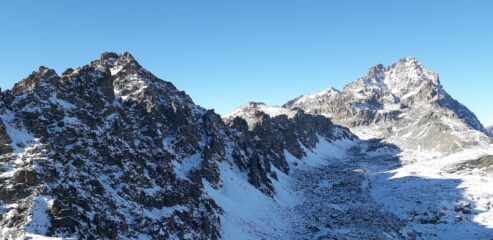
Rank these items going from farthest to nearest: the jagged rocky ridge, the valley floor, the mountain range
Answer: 1. the valley floor
2. the mountain range
3. the jagged rocky ridge

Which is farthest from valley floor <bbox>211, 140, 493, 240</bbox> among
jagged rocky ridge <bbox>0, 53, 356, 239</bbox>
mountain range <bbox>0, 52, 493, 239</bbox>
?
jagged rocky ridge <bbox>0, 53, 356, 239</bbox>

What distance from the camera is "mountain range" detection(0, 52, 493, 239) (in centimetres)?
4506

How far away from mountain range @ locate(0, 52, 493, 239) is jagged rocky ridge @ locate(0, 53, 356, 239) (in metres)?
0.16

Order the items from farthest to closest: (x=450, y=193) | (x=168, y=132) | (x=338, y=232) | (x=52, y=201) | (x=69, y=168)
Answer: (x=450, y=193), (x=168, y=132), (x=338, y=232), (x=69, y=168), (x=52, y=201)

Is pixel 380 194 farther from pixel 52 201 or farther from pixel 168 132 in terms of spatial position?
pixel 52 201

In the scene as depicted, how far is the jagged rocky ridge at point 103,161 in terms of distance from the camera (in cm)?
4322

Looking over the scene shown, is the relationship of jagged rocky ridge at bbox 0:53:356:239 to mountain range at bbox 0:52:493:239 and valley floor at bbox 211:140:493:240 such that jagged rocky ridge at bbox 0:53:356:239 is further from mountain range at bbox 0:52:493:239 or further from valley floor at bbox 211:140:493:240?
valley floor at bbox 211:140:493:240

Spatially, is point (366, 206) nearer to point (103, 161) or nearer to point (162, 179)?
point (162, 179)

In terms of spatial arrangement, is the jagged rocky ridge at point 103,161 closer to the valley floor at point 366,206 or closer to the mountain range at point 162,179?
the mountain range at point 162,179

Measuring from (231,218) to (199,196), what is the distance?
6.01 metres

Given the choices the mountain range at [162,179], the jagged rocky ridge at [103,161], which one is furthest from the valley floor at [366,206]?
the jagged rocky ridge at [103,161]

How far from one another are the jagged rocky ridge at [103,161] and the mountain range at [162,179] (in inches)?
6.5

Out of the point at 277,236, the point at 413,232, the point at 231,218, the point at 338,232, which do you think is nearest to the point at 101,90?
the point at 231,218

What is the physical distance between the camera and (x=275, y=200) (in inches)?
3393
